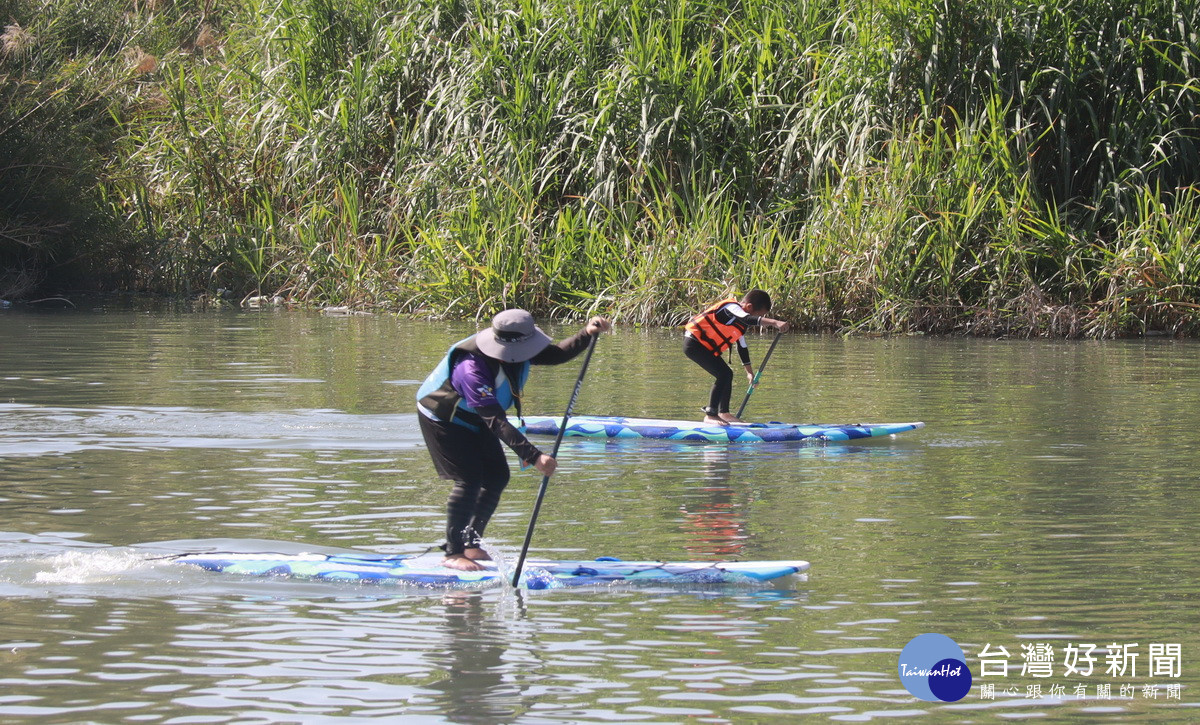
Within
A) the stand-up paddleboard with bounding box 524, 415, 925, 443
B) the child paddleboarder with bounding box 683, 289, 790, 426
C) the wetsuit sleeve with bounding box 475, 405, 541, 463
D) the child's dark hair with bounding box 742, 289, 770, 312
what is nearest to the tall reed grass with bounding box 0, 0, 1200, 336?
the child paddleboarder with bounding box 683, 289, 790, 426

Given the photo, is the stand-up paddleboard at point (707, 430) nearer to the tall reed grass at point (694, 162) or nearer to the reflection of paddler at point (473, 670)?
the reflection of paddler at point (473, 670)

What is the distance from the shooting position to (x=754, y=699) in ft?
15.1

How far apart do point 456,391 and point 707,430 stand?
4.28 m

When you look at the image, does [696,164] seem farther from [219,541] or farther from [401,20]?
[219,541]

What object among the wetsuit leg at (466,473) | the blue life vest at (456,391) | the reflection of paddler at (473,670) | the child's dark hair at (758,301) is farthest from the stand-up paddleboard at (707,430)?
the reflection of paddler at (473,670)

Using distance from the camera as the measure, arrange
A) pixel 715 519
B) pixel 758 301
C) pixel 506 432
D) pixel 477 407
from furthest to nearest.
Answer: pixel 758 301 → pixel 715 519 → pixel 477 407 → pixel 506 432

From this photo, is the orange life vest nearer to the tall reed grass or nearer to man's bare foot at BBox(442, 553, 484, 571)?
man's bare foot at BBox(442, 553, 484, 571)

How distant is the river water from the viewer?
4680mm

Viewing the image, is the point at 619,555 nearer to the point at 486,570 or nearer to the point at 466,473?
the point at 486,570

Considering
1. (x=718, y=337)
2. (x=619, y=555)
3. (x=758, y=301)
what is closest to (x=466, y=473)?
(x=619, y=555)

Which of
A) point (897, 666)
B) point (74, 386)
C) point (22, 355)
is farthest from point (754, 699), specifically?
point (22, 355)

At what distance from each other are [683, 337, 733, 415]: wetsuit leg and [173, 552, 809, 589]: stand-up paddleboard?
4.75 metres

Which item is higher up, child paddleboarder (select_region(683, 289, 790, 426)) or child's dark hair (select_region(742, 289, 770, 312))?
child's dark hair (select_region(742, 289, 770, 312))

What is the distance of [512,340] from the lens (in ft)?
19.9
